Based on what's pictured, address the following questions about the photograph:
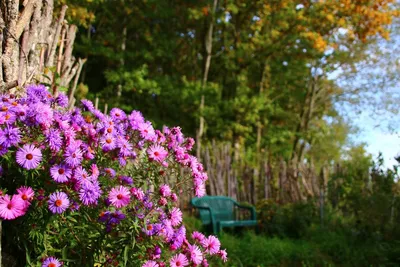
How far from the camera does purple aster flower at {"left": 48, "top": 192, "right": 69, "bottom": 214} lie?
236 cm

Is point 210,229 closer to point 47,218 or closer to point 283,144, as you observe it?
point 47,218

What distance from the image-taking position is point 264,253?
19.7 ft

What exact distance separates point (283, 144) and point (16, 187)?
16573 millimetres

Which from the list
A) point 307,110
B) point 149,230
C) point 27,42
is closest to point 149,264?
point 149,230

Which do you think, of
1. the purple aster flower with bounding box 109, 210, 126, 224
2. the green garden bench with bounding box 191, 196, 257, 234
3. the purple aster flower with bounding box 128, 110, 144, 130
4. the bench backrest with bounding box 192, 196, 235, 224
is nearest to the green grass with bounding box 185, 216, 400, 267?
the green garden bench with bounding box 191, 196, 257, 234

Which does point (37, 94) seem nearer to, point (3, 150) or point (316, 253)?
point (3, 150)

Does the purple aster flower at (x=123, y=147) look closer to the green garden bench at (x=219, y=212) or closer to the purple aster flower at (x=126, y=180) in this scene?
the purple aster flower at (x=126, y=180)

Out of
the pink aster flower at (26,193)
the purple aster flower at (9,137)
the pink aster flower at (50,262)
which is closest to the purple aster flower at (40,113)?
the purple aster flower at (9,137)

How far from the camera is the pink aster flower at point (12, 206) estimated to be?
2355mm

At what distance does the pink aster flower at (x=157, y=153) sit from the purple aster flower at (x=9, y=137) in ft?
2.22

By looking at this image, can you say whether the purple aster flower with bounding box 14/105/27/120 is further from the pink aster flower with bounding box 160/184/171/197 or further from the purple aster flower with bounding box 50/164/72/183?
Answer: the pink aster flower with bounding box 160/184/171/197

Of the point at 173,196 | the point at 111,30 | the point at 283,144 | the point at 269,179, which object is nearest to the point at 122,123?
the point at 173,196

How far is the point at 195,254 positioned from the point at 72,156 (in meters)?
0.84

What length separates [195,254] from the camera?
278 centimetres
